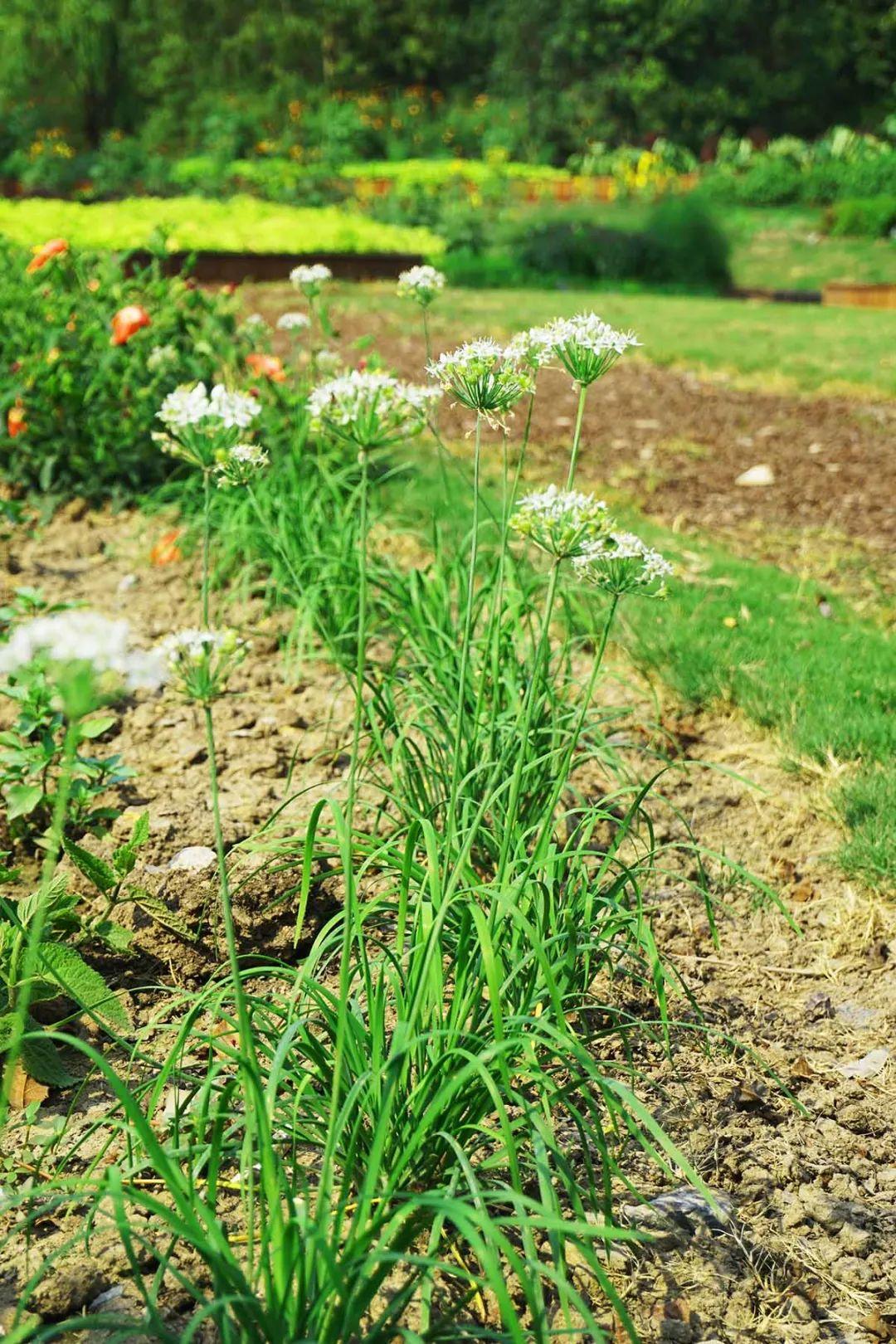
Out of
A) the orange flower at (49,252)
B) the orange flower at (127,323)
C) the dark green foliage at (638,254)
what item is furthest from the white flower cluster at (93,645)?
the dark green foliage at (638,254)

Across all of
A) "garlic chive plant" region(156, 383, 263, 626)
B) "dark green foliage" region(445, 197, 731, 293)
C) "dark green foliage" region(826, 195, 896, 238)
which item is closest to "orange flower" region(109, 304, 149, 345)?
"garlic chive plant" region(156, 383, 263, 626)

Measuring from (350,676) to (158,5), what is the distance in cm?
2714

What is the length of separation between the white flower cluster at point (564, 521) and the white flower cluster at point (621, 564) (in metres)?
0.03

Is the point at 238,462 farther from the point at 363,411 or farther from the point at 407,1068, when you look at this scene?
the point at 407,1068

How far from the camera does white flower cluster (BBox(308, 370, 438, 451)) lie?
1.52m

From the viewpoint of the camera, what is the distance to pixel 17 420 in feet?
14.7

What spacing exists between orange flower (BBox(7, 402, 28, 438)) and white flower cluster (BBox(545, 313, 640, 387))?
10.7ft

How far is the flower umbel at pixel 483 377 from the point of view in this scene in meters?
1.58

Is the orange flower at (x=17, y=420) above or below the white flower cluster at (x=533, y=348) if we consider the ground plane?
below

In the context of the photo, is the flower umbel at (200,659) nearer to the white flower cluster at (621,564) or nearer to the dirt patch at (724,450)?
the white flower cluster at (621,564)

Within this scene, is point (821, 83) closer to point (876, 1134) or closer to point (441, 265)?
point (441, 265)

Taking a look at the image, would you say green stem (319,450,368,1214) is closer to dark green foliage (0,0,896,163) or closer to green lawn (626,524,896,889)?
green lawn (626,524,896,889)

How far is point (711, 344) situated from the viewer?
8945 mm

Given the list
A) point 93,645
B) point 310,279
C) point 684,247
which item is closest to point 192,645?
point 93,645
